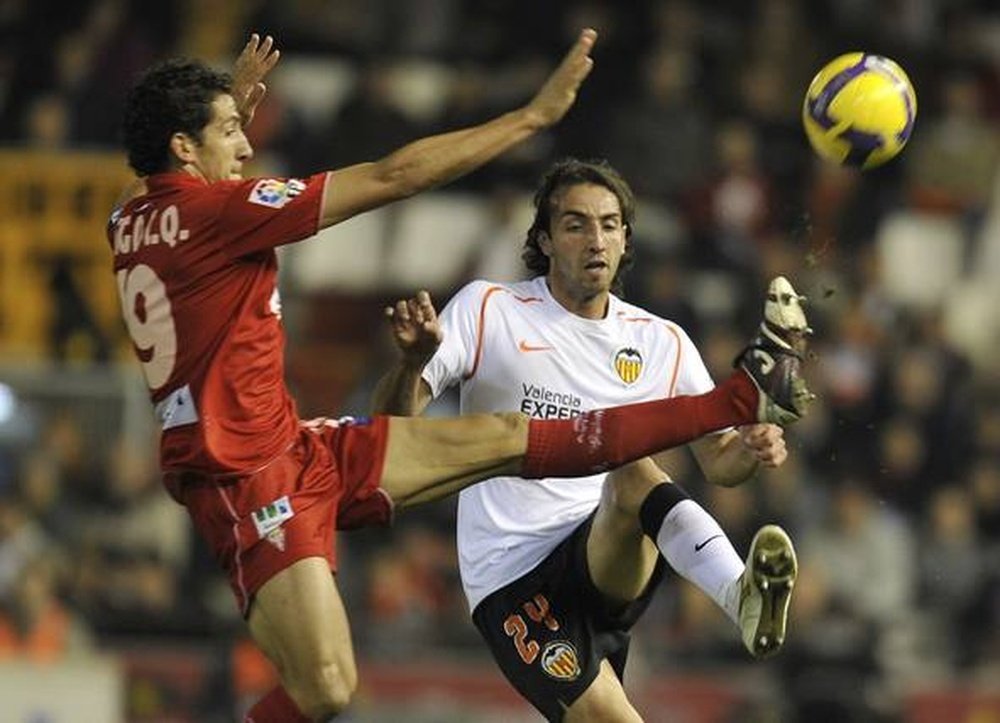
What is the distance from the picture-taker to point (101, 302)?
52.1 ft

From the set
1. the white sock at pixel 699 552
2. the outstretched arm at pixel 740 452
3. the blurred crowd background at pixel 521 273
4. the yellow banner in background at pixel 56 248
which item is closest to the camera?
the outstretched arm at pixel 740 452

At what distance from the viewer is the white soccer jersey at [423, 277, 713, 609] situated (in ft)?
30.6

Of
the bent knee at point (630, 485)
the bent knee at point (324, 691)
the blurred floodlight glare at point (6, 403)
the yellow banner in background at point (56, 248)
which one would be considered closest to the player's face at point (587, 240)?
the bent knee at point (630, 485)

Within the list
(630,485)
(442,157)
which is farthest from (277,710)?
(442,157)

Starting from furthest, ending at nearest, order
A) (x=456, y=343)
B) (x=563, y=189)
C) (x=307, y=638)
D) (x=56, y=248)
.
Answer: (x=56, y=248) < (x=563, y=189) < (x=456, y=343) < (x=307, y=638)

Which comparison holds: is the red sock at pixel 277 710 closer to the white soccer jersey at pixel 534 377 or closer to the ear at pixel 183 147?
the white soccer jersey at pixel 534 377

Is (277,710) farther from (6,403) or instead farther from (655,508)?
(6,403)

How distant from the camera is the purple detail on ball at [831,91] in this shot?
9164mm

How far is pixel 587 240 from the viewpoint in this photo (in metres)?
9.32

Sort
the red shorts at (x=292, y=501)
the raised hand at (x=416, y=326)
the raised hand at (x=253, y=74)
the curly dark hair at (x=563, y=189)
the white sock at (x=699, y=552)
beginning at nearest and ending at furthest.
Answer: the red shorts at (x=292, y=501), the raised hand at (x=416, y=326), the white sock at (x=699, y=552), the raised hand at (x=253, y=74), the curly dark hair at (x=563, y=189)

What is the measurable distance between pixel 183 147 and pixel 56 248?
7.45 meters


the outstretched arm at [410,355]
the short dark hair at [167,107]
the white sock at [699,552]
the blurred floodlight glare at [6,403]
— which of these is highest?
the short dark hair at [167,107]

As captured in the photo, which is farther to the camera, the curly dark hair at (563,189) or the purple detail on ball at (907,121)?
the curly dark hair at (563,189)

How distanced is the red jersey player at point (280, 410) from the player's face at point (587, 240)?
2.71 ft
